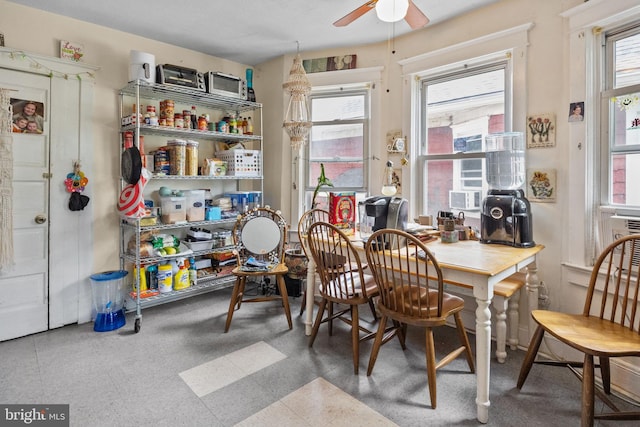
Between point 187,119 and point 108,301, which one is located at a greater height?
point 187,119

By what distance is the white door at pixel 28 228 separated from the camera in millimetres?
2598

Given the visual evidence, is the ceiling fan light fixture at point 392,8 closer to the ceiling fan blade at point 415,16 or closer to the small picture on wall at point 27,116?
the ceiling fan blade at point 415,16

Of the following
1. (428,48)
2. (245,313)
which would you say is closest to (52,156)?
(245,313)

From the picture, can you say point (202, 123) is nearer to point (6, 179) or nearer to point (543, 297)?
point (6, 179)

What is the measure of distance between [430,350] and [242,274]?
1.57 m

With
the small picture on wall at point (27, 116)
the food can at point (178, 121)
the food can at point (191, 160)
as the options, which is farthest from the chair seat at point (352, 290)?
the small picture on wall at point (27, 116)

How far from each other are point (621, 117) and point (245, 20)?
2.84 metres

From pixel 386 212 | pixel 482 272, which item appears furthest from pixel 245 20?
pixel 482 272

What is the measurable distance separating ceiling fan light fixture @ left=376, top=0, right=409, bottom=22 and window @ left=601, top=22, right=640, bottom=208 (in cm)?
134

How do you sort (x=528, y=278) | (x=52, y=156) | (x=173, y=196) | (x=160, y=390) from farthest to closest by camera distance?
(x=173, y=196) < (x=52, y=156) < (x=528, y=278) < (x=160, y=390)

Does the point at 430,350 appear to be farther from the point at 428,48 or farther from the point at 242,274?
the point at 428,48

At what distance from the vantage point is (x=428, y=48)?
3.02 metres

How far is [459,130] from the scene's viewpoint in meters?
2.96

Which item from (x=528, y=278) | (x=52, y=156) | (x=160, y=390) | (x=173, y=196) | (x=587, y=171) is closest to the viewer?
(x=160, y=390)
